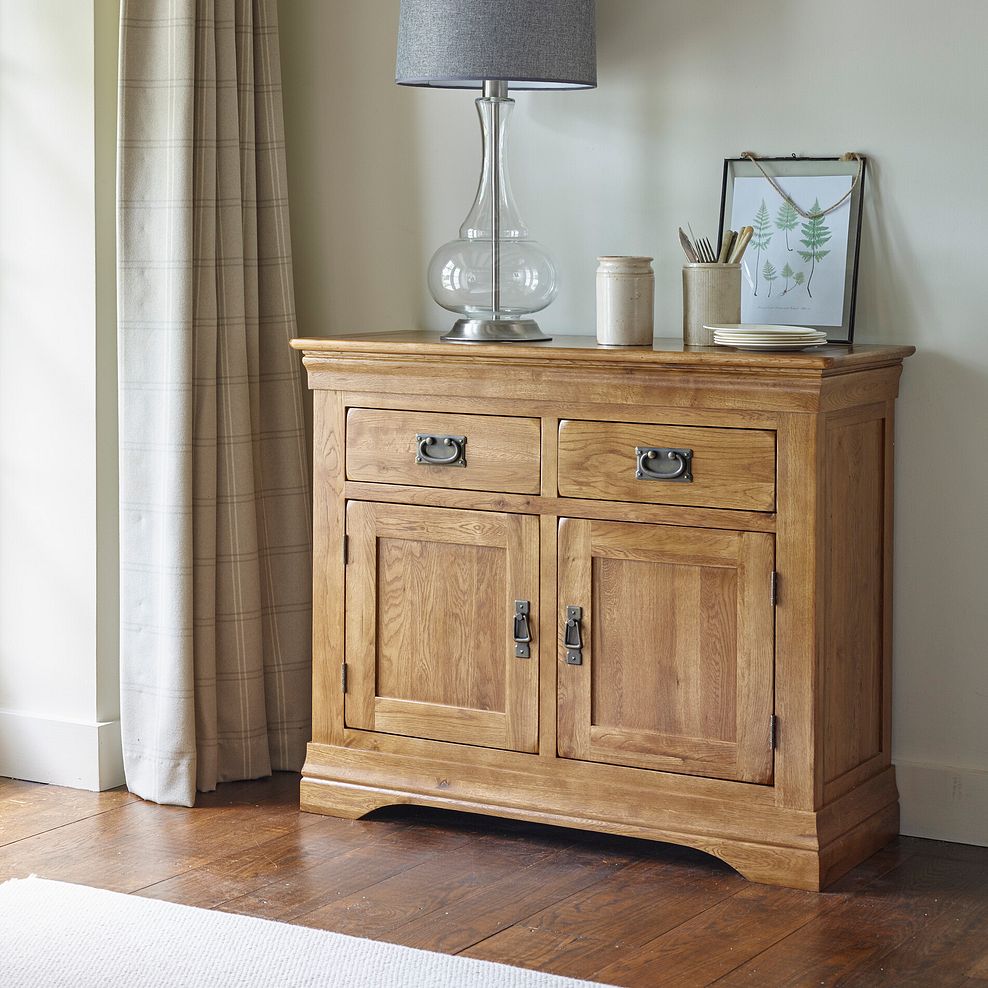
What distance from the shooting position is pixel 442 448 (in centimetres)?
271

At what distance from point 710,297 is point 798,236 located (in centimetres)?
27

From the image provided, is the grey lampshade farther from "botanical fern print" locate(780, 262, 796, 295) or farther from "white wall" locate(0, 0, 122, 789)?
"white wall" locate(0, 0, 122, 789)

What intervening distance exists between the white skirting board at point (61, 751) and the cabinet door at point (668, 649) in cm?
100

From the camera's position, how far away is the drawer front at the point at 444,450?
2.62 meters

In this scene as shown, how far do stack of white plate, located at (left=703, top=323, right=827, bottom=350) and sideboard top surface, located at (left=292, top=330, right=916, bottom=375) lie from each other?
2cm

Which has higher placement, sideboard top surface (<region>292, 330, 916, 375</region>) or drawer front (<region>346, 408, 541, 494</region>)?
sideboard top surface (<region>292, 330, 916, 375</region>)

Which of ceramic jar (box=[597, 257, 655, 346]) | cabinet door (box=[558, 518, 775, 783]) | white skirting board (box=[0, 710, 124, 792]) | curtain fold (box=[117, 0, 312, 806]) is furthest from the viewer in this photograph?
white skirting board (box=[0, 710, 124, 792])

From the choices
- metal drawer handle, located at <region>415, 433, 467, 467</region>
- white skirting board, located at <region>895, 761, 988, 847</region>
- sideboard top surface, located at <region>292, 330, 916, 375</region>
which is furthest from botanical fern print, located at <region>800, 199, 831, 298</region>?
white skirting board, located at <region>895, 761, 988, 847</region>

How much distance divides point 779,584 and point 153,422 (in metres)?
1.27

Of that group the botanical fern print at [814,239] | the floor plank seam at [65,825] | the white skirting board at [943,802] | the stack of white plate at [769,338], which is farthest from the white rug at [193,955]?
the botanical fern print at [814,239]

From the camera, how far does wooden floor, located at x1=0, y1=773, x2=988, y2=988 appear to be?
2.17 m

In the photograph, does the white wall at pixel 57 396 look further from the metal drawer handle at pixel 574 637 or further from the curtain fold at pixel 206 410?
the metal drawer handle at pixel 574 637

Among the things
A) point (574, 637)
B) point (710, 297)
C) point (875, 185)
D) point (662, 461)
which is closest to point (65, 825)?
point (574, 637)

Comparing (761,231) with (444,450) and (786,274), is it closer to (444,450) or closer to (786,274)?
(786,274)
